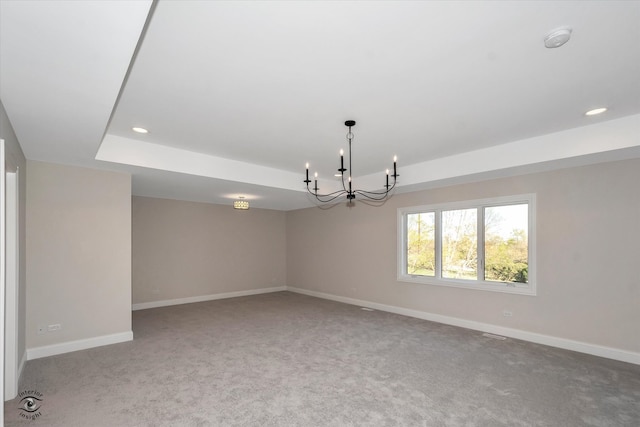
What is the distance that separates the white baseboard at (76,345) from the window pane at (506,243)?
5.46m

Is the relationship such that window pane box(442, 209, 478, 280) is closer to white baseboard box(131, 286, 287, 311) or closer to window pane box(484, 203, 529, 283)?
window pane box(484, 203, 529, 283)

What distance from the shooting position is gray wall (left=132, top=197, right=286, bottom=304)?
6.89 m

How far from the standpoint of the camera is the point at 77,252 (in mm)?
4230

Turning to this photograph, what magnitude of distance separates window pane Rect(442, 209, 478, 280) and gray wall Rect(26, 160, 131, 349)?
5.08m

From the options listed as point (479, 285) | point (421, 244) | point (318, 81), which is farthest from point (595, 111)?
point (421, 244)

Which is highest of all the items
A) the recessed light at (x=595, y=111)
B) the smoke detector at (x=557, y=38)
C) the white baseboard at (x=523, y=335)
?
the smoke detector at (x=557, y=38)

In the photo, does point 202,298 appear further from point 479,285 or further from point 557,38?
point 557,38

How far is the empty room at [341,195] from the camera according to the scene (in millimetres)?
1958

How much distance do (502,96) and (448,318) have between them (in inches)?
151

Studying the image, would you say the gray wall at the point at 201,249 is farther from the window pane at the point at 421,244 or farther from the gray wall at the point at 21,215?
the window pane at the point at 421,244

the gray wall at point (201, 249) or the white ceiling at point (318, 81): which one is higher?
the white ceiling at point (318, 81)

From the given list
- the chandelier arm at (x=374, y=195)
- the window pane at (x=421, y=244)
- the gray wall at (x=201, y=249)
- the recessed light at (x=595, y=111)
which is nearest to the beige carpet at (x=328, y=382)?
the window pane at (x=421, y=244)

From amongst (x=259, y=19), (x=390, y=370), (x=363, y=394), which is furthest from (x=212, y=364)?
(x=259, y=19)

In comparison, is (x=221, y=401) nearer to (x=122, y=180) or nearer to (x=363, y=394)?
(x=363, y=394)
